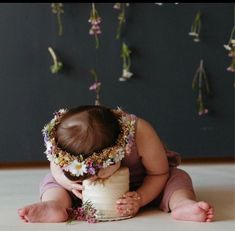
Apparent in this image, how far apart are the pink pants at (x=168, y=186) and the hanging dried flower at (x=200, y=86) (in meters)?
0.63

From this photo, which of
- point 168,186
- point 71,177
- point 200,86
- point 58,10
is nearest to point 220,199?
point 168,186

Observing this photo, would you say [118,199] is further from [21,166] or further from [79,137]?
[21,166]

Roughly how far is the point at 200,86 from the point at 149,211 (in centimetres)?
76

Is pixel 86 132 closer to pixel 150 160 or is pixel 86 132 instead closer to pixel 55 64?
pixel 150 160

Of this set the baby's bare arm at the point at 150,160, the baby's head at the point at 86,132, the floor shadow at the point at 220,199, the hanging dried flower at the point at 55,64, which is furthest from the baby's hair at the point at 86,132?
the hanging dried flower at the point at 55,64

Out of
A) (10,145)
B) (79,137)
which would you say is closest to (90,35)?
(10,145)

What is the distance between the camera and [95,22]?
1.93 m

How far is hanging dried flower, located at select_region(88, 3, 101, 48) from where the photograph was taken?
1.92 metres

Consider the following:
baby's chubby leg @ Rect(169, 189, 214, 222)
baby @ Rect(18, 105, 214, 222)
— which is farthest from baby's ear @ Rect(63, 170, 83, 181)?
baby's chubby leg @ Rect(169, 189, 214, 222)

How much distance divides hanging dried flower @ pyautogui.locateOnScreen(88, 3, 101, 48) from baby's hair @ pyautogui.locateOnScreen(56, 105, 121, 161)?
770mm

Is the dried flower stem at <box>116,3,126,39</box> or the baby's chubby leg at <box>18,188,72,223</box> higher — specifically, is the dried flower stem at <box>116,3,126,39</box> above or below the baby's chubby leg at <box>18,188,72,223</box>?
above

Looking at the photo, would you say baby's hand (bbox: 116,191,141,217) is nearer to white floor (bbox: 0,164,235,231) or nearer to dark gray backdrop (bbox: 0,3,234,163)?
white floor (bbox: 0,164,235,231)

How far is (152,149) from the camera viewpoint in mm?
1324

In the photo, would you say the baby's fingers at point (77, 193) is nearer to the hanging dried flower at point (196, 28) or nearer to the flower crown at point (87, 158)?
the flower crown at point (87, 158)
